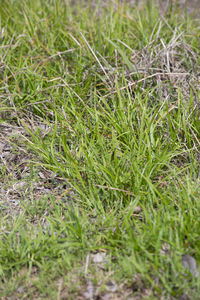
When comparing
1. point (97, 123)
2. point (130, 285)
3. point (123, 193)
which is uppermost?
point (97, 123)

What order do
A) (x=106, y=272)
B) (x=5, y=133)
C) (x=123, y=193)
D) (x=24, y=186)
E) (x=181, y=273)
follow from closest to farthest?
(x=181, y=273), (x=106, y=272), (x=123, y=193), (x=24, y=186), (x=5, y=133)

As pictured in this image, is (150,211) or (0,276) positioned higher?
(150,211)

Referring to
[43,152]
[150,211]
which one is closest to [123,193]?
[150,211]

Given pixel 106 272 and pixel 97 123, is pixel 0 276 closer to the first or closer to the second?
pixel 106 272

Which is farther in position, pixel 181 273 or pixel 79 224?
pixel 79 224

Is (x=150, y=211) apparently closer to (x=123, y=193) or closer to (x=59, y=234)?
(x=123, y=193)

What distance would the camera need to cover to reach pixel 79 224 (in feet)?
6.61

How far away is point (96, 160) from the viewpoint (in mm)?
2459

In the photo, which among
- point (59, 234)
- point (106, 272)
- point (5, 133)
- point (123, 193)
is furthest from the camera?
point (5, 133)

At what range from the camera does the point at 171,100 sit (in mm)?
3082

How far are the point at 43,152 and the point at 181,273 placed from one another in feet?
4.39

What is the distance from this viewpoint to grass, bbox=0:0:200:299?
191 cm

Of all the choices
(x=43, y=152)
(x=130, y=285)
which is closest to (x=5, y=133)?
(x=43, y=152)

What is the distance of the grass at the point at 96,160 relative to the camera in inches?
75.2
